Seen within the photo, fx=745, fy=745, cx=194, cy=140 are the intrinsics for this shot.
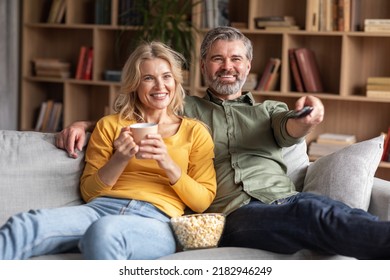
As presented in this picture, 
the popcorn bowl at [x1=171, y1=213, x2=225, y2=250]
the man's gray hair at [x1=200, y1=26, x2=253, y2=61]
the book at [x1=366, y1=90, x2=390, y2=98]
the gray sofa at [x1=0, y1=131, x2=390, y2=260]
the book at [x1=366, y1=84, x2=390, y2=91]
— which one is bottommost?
the popcorn bowl at [x1=171, y1=213, x2=225, y2=250]

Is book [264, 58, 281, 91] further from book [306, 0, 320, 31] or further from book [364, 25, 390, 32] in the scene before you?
book [364, 25, 390, 32]

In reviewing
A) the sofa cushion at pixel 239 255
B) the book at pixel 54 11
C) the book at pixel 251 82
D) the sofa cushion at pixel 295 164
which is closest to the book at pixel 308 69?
the book at pixel 251 82

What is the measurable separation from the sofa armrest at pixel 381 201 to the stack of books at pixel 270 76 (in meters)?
1.93

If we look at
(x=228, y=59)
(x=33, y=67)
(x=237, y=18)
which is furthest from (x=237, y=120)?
(x=33, y=67)

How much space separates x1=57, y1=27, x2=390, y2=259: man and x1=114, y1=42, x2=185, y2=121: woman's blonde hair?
178 mm

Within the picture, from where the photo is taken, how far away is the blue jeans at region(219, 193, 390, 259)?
2.17 meters

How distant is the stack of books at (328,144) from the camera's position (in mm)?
4441

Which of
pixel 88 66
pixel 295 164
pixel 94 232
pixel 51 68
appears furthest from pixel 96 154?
pixel 51 68

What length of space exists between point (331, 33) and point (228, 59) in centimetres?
172

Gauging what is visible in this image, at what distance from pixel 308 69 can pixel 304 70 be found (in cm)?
2

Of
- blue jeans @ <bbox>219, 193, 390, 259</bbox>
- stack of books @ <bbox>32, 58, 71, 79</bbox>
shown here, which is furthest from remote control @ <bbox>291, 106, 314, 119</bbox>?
stack of books @ <bbox>32, 58, 71, 79</bbox>

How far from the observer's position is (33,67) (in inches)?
210

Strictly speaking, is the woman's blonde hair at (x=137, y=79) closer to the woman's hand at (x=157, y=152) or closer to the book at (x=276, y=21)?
the woman's hand at (x=157, y=152)

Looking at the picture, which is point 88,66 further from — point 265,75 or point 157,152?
point 157,152
